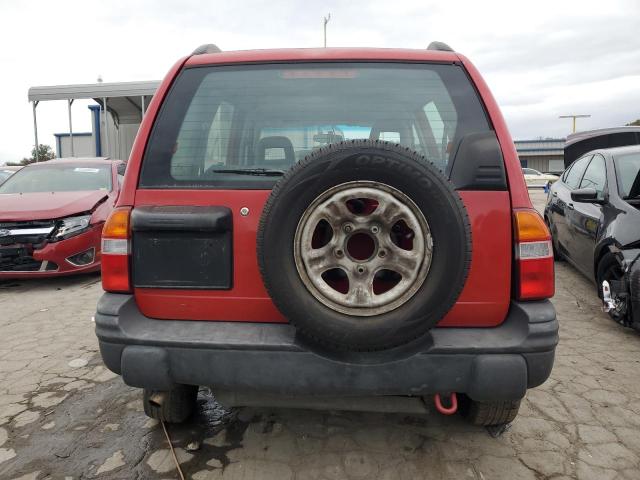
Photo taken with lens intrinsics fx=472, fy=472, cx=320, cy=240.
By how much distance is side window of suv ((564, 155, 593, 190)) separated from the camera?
551 centimetres

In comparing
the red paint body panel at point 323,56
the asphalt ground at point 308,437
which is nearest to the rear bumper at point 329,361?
the asphalt ground at point 308,437

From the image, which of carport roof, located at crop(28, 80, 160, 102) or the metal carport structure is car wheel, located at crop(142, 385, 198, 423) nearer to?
carport roof, located at crop(28, 80, 160, 102)

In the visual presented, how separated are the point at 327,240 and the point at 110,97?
10975 millimetres

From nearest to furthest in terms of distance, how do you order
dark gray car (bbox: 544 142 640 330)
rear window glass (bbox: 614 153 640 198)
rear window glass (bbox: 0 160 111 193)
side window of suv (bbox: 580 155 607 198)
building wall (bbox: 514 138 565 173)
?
dark gray car (bbox: 544 142 640 330), rear window glass (bbox: 614 153 640 198), side window of suv (bbox: 580 155 607 198), rear window glass (bbox: 0 160 111 193), building wall (bbox: 514 138 565 173)

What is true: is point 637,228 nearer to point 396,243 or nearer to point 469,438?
point 469,438

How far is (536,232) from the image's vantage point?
188cm

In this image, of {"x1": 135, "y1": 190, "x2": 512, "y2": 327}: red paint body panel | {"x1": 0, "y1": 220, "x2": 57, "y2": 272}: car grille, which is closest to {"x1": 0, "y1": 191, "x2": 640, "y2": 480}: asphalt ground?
{"x1": 135, "y1": 190, "x2": 512, "y2": 327}: red paint body panel

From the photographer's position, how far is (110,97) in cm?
1107

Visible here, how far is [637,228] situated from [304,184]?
10.7ft

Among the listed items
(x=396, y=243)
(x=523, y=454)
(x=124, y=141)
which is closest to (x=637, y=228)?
(x=523, y=454)

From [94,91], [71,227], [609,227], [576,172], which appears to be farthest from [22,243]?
[94,91]

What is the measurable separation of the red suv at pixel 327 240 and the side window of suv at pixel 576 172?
415 cm

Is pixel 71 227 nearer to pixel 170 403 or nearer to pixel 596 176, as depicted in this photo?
pixel 170 403

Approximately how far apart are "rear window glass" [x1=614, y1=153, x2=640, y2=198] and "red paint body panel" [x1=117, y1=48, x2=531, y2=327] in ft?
9.25
